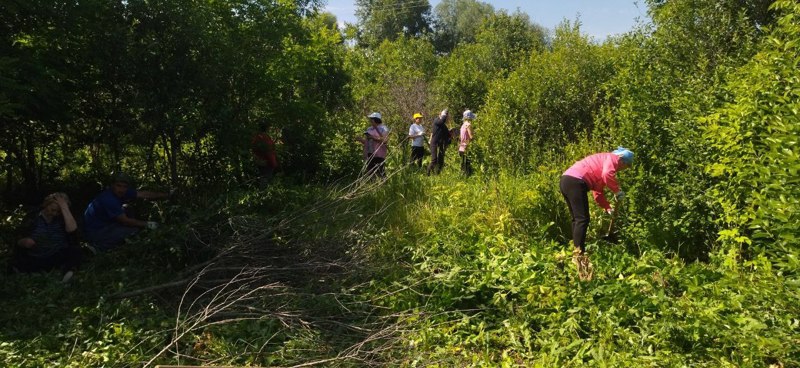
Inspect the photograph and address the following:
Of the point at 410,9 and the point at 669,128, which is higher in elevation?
the point at 410,9

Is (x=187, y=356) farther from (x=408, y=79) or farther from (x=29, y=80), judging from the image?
(x=408, y=79)

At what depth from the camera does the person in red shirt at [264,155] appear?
7766mm

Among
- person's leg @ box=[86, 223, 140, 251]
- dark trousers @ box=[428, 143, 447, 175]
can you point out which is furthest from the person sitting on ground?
dark trousers @ box=[428, 143, 447, 175]

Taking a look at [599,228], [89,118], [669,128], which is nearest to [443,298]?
[599,228]

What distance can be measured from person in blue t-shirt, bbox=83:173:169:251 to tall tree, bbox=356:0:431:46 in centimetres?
2902

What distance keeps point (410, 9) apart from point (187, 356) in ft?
117

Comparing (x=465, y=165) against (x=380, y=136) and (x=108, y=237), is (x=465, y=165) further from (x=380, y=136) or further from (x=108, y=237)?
(x=108, y=237)

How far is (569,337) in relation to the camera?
3.83m

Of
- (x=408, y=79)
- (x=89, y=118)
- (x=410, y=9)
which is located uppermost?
(x=410, y=9)

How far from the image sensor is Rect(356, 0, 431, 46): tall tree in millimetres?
34906

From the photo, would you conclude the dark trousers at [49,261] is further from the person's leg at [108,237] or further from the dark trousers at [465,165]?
the dark trousers at [465,165]

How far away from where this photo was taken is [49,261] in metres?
A: 5.29

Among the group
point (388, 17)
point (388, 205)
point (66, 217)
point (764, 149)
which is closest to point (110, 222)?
point (66, 217)

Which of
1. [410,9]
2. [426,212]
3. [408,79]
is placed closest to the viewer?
[426,212]
